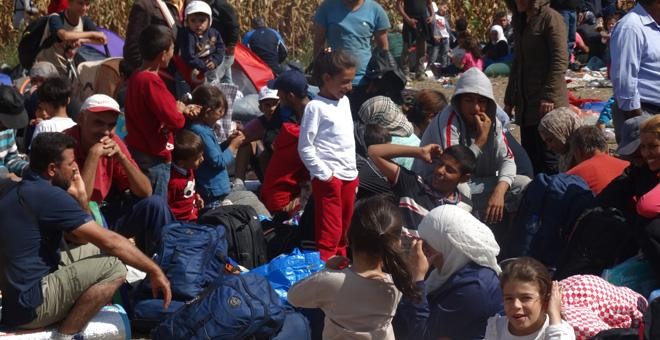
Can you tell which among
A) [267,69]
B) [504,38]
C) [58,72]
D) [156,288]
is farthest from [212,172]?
[504,38]

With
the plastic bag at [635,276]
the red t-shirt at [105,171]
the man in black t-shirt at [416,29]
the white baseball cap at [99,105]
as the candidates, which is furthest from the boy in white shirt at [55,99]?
the man in black t-shirt at [416,29]

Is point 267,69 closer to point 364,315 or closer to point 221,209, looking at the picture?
point 221,209

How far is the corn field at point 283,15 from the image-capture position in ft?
57.8

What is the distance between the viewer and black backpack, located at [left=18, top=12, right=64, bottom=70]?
438 inches

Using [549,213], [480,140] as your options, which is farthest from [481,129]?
[549,213]

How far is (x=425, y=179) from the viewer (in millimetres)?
7578

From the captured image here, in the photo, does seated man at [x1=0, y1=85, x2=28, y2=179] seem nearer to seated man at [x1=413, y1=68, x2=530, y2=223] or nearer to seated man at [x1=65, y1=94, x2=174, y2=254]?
seated man at [x1=65, y1=94, x2=174, y2=254]

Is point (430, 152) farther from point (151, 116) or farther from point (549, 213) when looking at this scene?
point (151, 116)

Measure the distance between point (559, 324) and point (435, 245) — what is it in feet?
2.93

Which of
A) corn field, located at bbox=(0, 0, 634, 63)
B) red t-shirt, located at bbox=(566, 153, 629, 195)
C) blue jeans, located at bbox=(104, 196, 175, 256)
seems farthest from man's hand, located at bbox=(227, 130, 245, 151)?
corn field, located at bbox=(0, 0, 634, 63)

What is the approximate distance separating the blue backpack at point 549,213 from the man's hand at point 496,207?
0.30 metres

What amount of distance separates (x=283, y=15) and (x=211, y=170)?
11.1m

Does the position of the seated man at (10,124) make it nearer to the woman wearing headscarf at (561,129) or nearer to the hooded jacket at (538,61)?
the woman wearing headscarf at (561,129)

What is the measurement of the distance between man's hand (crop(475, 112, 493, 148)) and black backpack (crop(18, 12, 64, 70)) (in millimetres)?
4913
